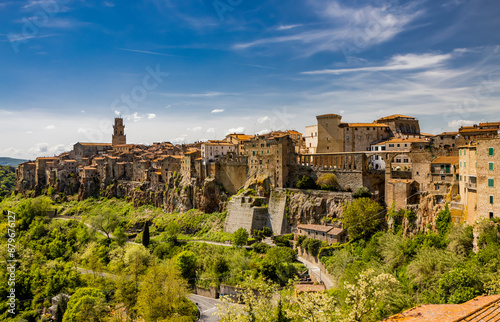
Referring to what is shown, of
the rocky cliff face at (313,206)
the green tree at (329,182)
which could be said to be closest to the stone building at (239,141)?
the rocky cliff face at (313,206)

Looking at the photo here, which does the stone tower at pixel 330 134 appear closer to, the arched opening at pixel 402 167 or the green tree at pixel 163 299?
the arched opening at pixel 402 167

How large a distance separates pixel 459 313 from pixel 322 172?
30.2m

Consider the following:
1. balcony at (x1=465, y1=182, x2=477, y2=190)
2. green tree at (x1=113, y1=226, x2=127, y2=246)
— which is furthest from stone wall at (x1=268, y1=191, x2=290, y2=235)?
green tree at (x1=113, y1=226, x2=127, y2=246)

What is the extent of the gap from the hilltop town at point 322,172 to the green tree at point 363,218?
6.79 ft

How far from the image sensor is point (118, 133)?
3772 inches

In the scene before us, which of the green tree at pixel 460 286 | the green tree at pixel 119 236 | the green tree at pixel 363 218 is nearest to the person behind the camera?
the green tree at pixel 460 286

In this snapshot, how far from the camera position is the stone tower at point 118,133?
9470 centimetres

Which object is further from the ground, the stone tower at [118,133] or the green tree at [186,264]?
the stone tower at [118,133]

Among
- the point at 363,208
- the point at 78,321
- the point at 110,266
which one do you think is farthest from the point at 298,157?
the point at 78,321

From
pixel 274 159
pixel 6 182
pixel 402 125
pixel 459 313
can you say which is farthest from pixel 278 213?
pixel 6 182

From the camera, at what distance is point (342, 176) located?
4006 centimetres

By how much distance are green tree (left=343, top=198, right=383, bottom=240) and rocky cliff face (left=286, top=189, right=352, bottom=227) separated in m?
2.80

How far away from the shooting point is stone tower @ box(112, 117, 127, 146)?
9470 centimetres

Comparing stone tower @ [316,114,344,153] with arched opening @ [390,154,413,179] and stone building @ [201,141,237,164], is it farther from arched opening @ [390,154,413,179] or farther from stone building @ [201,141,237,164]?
stone building @ [201,141,237,164]
